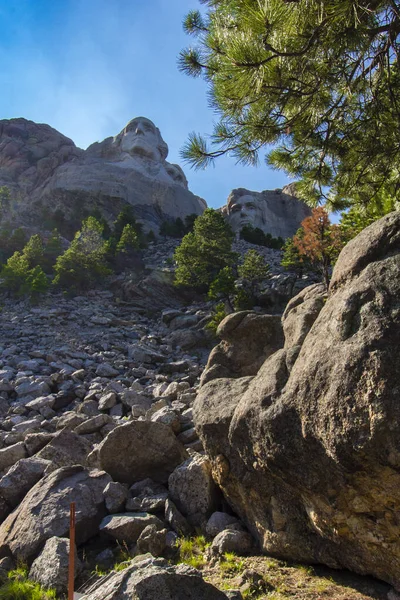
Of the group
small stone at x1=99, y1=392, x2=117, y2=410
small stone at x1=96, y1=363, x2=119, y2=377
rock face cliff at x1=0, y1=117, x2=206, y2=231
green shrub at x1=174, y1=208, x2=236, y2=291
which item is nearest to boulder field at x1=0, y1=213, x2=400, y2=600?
small stone at x1=99, y1=392, x2=117, y2=410

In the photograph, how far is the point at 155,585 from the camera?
3.68 m

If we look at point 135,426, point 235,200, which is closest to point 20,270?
point 135,426

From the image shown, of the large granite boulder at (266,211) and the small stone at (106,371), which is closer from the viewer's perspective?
the small stone at (106,371)

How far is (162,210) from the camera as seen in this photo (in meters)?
78.5

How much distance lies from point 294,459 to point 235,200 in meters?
85.3

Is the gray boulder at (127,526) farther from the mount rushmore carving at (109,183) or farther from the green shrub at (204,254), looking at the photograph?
the mount rushmore carving at (109,183)

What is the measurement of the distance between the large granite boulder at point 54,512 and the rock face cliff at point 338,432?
8.06 ft

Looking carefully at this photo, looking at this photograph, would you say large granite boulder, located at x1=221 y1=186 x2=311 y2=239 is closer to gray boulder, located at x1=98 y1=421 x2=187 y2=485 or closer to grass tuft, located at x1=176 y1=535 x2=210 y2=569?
gray boulder, located at x1=98 y1=421 x2=187 y2=485

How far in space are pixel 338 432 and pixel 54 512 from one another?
466cm

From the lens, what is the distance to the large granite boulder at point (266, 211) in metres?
81.6

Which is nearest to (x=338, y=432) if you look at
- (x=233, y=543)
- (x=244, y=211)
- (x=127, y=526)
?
(x=233, y=543)

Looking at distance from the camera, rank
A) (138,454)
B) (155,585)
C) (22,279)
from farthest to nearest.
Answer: (22,279) < (138,454) < (155,585)

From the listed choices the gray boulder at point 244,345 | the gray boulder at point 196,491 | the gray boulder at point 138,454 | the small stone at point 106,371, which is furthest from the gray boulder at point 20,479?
the small stone at point 106,371

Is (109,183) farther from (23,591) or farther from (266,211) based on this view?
(23,591)
